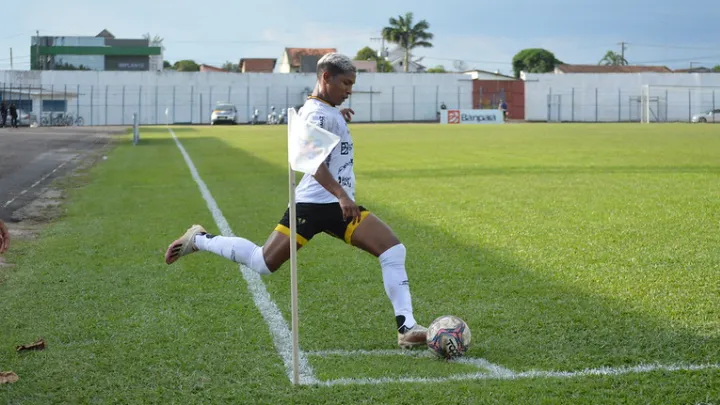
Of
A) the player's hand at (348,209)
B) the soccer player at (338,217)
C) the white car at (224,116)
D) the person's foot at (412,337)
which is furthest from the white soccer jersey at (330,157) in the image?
the white car at (224,116)

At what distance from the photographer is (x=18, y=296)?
7.61m

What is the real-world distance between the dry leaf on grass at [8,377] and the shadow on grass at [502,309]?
1803 millimetres

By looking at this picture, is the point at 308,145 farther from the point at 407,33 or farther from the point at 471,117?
the point at 407,33

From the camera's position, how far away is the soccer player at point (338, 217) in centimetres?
564

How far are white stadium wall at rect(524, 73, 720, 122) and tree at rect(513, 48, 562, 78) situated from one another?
63.3 metres

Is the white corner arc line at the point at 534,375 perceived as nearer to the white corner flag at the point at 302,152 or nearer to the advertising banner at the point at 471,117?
the white corner flag at the point at 302,152

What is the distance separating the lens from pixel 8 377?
5180mm

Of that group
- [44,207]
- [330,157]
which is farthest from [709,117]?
[330,157]

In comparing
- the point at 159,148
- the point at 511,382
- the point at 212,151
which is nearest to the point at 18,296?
the point at 511,382

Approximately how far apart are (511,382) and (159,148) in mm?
29241

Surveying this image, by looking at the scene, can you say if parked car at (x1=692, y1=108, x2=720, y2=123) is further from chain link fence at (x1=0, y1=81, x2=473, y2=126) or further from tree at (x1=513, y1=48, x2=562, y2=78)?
tree at (x1=513, y1=48, x2=562, y2=78)

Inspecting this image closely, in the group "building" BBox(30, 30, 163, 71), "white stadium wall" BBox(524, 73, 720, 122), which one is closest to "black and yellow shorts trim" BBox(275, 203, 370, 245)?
"white stadium wall" BBox(524, 73, 720, 122)

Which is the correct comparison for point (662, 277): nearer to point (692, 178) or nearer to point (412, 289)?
point (412, 289)

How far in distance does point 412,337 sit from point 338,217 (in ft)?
2.84
